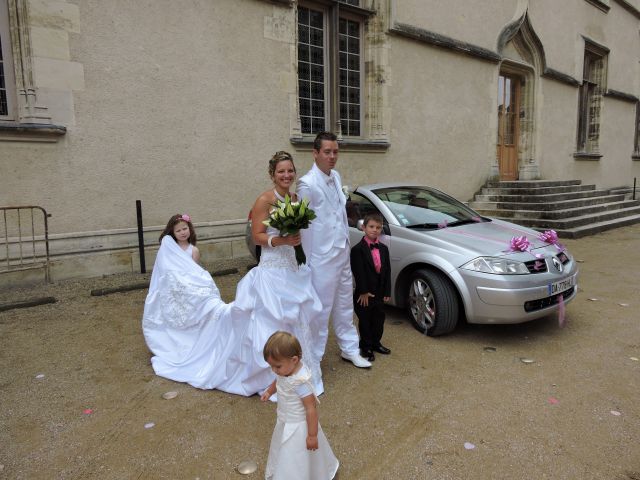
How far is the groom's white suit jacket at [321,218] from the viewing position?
3.59 metres

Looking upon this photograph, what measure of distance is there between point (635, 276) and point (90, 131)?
8.21 m

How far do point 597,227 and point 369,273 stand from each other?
983 cm

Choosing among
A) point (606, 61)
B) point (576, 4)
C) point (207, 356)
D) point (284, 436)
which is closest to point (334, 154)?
point (207, 356)

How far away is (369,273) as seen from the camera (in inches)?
155

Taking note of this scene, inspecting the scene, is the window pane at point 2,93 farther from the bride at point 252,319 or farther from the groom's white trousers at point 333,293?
the groom's white trousers at point 333,293

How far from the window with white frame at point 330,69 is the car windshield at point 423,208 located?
167 inches

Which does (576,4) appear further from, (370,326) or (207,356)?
(207,356)

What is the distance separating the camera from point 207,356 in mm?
3773

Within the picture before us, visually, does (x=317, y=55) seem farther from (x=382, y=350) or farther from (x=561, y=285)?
(x=382, y=350)

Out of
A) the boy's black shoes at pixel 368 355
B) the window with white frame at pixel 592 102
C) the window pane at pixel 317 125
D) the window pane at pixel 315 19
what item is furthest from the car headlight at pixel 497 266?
the window with white frame at pixel 592 102

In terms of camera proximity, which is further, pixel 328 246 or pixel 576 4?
pixel 576 4

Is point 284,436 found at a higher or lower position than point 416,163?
lower

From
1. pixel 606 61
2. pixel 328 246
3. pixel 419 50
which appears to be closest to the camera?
pixel 328 246

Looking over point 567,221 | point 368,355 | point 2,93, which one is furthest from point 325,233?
point 567,221
